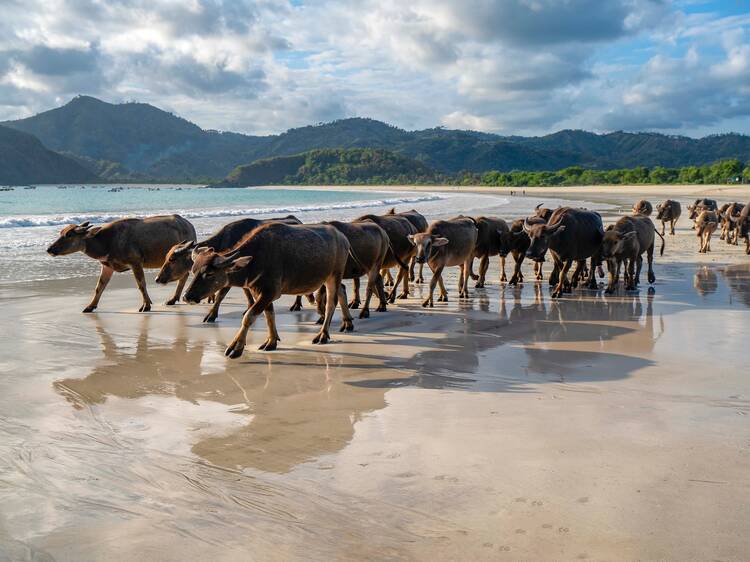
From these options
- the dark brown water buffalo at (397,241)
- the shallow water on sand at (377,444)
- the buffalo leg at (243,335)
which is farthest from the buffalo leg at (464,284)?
the buffalo leg at (243,335)

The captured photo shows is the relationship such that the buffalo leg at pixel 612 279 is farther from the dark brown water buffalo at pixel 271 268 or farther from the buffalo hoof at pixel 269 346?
the buffalo hoof at pixel 269 346

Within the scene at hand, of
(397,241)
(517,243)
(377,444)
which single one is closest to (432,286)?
(397,241)

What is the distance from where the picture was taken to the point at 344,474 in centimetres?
554

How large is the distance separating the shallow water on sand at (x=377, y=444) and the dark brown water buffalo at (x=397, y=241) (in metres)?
3.06

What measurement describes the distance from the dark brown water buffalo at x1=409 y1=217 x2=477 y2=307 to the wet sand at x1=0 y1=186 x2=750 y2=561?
96.0 inches

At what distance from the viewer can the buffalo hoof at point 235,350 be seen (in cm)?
947

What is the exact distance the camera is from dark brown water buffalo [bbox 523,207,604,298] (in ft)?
50.3

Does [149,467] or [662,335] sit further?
[662,335]

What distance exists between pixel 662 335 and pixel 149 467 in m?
8.37

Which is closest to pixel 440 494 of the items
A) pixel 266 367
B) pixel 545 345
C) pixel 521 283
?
pixel 266 367

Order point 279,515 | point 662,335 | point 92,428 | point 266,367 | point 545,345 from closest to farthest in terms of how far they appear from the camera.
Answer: point 279,515 < point 92,428 < point 266,367 < point 545,345 < point 662,335

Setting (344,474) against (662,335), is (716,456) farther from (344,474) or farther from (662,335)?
(662,335)

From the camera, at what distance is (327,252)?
34.4 ft

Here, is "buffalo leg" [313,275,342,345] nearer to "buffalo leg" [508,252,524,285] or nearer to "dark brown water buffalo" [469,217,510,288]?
"dark brown water buffalo" [469,217,510,288]
